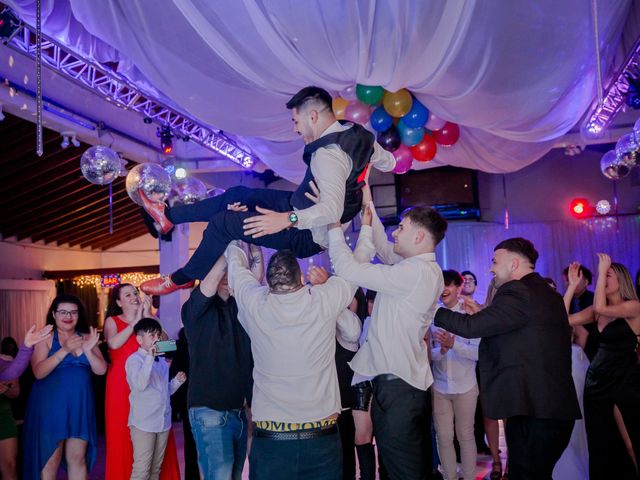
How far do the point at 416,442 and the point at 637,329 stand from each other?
2.19 meters

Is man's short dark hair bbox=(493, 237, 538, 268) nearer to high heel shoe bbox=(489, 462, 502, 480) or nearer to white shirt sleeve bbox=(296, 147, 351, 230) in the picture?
white shirt sleeve bbox=(296, 147, 351, 230)

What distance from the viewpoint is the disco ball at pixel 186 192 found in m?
5.28

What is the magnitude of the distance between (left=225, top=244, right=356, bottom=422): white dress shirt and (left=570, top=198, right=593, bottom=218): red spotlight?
958 centimetres

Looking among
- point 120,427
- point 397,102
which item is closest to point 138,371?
point 120,427

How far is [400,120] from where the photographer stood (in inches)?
214

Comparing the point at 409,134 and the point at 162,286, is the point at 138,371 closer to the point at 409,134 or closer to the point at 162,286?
the point at 162,286

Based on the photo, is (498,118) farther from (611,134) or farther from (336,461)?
(611,134)

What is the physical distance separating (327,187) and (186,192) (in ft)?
9.91

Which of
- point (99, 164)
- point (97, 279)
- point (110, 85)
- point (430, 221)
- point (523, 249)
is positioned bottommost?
point (523, 249)

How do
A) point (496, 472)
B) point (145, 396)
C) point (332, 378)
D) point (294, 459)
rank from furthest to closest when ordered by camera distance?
1. point (496, 472)
2. point (145, 396)
3. point (332, 378)
4. point (294, 459)

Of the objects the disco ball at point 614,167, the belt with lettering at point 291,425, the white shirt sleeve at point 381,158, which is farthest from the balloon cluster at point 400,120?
the belt with lettering at point 291,425

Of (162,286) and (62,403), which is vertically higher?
(162,286)

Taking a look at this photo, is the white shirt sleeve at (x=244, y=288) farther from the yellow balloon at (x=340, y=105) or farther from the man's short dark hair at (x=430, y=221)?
the yellow balloon at (x=340, y=105)

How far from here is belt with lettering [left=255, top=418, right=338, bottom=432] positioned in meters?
2.51
